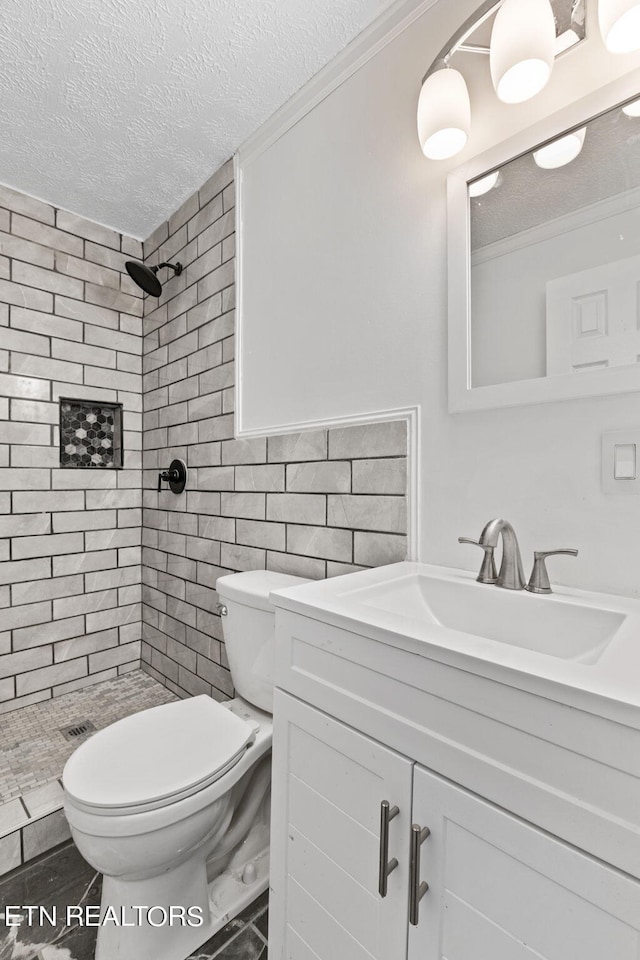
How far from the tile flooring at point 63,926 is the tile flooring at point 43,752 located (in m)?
0.05

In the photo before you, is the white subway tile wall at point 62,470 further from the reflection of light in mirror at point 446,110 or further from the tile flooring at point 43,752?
the reflection of light in mirror at point 446,110

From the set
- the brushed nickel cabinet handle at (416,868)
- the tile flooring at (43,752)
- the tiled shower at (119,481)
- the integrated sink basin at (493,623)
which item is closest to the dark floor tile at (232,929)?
the tile flooring at (43,752)

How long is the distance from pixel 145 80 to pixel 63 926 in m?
2.53

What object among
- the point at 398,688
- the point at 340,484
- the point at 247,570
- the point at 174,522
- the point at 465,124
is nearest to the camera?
the point at 398,688

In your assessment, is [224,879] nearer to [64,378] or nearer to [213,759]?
[213,759]

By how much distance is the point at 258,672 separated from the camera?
4.48ft

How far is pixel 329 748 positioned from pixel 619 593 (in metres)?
0.63

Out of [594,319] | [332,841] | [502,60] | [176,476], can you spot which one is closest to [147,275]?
[176,476]

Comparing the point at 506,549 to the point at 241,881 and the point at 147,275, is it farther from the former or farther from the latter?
the point at 147,275

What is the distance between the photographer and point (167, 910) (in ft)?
3.66

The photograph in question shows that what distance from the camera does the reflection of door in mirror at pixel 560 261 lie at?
891 millimetres

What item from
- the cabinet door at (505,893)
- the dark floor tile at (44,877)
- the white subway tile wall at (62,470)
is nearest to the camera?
the cabinet door at (505,893)

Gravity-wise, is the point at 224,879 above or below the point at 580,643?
below

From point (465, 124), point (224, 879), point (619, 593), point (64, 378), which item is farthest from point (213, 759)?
point (64, 378)
